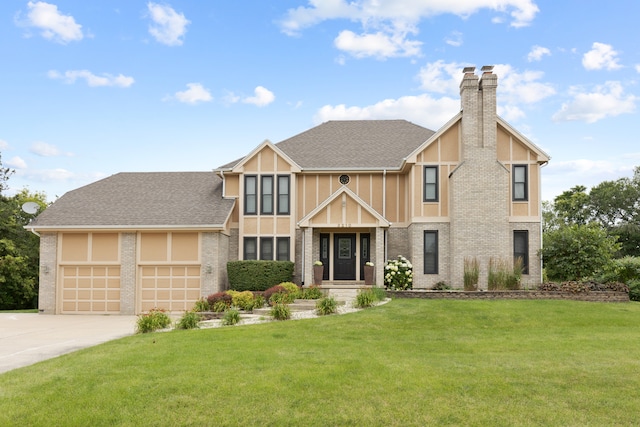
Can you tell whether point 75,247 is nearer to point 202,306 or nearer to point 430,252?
point 202,306

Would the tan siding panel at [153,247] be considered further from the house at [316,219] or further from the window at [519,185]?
the window at [519,185]

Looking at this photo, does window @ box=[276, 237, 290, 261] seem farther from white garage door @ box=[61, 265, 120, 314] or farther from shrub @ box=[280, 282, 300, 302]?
white garage door @ box=[61, 265, 120, 314]

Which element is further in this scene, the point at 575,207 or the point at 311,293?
the point at 575,207

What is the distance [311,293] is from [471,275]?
6.21 meters

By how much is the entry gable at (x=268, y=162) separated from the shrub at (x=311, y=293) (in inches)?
240

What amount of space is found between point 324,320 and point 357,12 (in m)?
10.3

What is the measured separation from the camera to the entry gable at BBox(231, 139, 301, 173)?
23.4m

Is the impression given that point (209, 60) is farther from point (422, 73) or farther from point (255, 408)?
point (255, 408)

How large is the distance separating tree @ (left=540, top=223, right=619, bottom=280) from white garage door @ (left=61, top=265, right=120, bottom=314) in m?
18.6

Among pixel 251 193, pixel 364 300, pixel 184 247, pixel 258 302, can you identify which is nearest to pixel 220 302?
pixel 258 302

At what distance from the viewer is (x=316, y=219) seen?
21859mm

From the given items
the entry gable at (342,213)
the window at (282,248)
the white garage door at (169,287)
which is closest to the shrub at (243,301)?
the entry gable at (342,213)

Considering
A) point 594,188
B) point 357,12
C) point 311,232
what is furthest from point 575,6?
point 594,188

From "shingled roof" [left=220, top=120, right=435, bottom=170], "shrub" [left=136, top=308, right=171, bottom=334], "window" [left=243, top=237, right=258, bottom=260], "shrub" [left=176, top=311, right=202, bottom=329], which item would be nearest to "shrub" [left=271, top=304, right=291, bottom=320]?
"shrub" [left=176, top=311, right=202, bottom=329]
